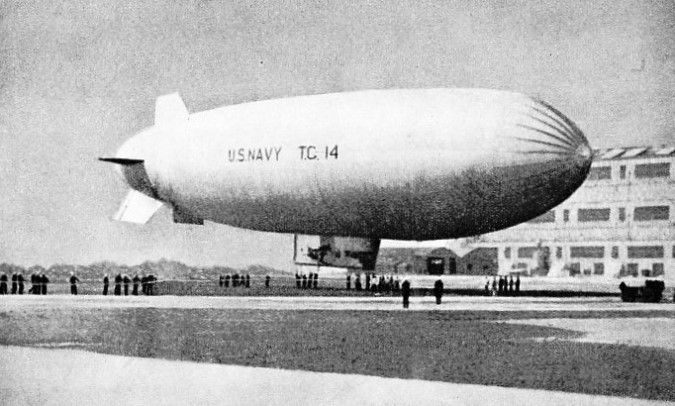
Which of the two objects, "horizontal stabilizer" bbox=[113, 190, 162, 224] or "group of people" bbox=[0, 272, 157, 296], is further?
"group of people" bbox=[0, 272, 157, 296]

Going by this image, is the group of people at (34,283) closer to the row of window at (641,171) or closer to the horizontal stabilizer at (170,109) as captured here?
the horizontal stabilizer at (170,109)

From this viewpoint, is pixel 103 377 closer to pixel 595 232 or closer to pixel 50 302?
pixel 50 302

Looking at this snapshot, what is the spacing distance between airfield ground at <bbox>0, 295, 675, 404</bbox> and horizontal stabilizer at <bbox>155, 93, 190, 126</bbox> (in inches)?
270

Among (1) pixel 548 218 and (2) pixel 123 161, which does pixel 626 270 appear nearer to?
(1) pixel 548 218

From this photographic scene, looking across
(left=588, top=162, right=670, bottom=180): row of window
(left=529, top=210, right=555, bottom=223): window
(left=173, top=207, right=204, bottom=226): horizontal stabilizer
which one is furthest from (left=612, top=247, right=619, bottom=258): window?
(left=173, top=207, right=204, bottom=226): horizontal stabilizer

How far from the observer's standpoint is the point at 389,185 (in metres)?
23.8

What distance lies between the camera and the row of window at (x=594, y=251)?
2409 inches

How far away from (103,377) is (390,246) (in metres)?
76.5

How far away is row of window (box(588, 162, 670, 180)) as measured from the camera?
206 feet

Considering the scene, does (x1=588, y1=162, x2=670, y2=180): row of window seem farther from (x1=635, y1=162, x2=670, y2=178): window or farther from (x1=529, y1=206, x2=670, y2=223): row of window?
(x1=529, y1=206, x2=670, y2=223): row of window

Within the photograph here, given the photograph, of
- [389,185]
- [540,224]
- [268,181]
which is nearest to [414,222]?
[389,185]

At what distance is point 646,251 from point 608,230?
453cm

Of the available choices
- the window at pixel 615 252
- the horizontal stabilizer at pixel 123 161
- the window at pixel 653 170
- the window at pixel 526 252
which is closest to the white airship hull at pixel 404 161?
the horizontal stabilizer at pixel 123 161

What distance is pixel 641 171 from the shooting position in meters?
66.4
